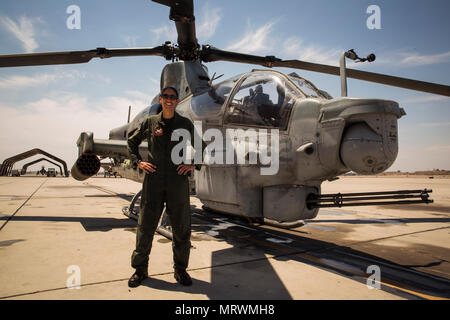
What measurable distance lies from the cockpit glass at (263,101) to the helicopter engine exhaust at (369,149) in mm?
901

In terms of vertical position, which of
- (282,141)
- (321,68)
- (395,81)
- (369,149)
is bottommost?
(369,149)

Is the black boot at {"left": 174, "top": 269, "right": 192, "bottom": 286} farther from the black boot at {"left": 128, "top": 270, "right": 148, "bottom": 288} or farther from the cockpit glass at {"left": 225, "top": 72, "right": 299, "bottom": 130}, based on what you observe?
the cockpit glass at {"left": 225, "top": 72, "right": 299, "bottom": 130}

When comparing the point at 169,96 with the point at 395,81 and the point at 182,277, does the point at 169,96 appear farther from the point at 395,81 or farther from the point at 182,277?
the point at 395,81

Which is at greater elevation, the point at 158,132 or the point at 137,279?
the point at 158,132

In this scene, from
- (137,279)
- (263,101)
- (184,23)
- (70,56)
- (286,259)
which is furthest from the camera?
(70,56)

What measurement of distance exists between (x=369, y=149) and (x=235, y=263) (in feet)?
6.91

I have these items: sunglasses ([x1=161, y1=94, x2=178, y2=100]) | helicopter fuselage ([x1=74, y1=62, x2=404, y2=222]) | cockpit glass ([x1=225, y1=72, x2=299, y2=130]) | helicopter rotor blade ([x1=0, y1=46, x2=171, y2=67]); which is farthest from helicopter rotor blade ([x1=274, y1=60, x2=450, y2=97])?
sunglasses ([x1=161, y1=94, x2=178, y2=100])

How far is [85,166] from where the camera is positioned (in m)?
6.57

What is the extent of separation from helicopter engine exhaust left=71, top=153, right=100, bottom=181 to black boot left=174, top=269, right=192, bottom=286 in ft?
15.8

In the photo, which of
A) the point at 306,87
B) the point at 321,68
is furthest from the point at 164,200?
the point at 321,68

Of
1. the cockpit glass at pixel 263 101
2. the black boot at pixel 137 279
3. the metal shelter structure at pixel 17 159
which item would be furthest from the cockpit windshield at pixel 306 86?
the metal shelter structure at pixel 17 159

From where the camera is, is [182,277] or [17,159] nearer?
[182,277]

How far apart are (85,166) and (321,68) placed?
6591 millimetres

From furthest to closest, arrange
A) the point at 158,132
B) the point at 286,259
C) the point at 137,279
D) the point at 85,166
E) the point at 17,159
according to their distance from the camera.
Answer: the point at 17,159 → the point at 85,166 → the point at 286,259 → the point at 158,132 → the point at 137,279
